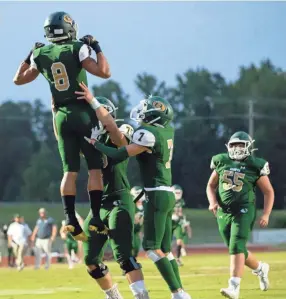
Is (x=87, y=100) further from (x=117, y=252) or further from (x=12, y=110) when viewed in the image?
(x=12, y=110)

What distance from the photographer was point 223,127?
250ft

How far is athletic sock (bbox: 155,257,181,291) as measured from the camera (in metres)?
12.1

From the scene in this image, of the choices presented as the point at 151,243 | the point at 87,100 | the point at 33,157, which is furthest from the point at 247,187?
the point at 33,157

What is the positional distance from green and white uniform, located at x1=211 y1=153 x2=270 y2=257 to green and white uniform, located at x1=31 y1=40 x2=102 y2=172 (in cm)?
366

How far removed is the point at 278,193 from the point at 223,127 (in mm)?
7945

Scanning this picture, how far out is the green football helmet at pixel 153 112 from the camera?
12.2 metres

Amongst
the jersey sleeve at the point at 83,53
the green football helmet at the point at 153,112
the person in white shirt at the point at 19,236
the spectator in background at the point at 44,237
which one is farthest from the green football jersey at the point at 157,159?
the person in white shirt at the point at 19,236

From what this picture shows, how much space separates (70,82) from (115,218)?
69.3 inches

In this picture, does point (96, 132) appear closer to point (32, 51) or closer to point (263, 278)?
point (32, 51)

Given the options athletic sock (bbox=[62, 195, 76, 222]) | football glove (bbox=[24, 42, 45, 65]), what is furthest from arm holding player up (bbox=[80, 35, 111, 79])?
athletic sock (bbox=[62, 195, 76, 222])

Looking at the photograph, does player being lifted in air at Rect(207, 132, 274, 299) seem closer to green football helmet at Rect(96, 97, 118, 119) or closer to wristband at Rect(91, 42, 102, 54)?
green football helmet at Rect(96, 97, 118, 119)

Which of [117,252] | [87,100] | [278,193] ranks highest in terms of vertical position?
[87,100]

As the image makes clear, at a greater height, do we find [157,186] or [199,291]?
[157,186]

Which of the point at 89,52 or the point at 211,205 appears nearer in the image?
the point at 89,52
